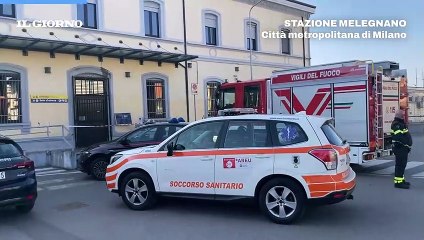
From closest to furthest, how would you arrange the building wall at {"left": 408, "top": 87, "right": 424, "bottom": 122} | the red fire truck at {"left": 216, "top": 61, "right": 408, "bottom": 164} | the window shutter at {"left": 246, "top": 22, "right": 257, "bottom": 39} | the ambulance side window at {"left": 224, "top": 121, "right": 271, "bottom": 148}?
the ambulance side window at {"left": 224, "top": 121, "right": 271, "bottom": 148} < the red fire truck at {"left": 216, "top": 61, "right": 408, "bottom": 164} < the window shutter at {"left": 246, "top": 22, "right": 257, "bottom": 39} < the building wall at {"left": 408, "top": 87, "right": 424, "bottom": 122}

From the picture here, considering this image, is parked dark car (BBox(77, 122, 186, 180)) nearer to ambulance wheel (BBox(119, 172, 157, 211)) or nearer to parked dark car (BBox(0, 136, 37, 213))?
ambulance wheel (BBox(119, 172, 157, 211))

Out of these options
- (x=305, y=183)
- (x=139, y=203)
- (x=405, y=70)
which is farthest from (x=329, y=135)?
(x=405, y=70)

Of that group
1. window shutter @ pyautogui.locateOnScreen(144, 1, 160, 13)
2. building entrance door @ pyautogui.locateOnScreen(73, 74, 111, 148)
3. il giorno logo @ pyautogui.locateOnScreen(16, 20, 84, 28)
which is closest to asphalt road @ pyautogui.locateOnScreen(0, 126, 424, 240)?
building entrance door @ pyautogui.locateOnScreen(73, 74, 111, 148)

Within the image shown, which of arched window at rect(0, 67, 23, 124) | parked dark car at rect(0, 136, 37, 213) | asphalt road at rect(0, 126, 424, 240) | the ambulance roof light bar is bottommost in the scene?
asphalt road at rect(0, 126, 424, 240)

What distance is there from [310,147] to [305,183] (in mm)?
545

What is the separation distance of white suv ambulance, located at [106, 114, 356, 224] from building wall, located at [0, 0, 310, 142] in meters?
9.98

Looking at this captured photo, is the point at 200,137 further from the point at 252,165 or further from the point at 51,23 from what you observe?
the point at 51,23

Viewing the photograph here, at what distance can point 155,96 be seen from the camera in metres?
20.0

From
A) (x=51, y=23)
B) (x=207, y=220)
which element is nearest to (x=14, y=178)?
(x=207, y=220)

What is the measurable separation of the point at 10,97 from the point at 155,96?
22.1 feet

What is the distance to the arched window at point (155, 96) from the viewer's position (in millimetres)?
19484

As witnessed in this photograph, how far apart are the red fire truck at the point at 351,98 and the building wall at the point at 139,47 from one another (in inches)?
310

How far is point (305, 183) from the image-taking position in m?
→ 6.19

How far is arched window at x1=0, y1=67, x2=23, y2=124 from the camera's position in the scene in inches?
589
